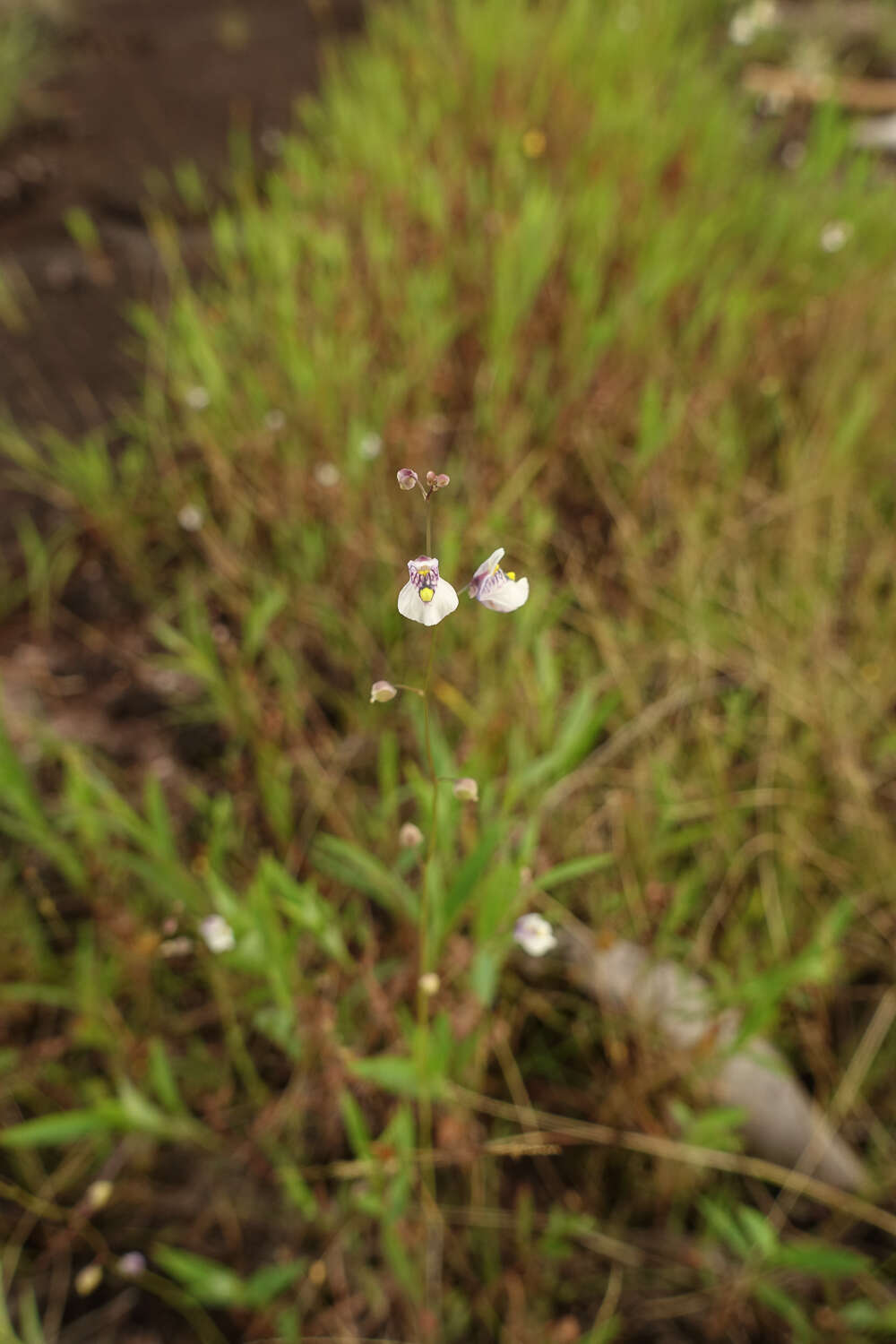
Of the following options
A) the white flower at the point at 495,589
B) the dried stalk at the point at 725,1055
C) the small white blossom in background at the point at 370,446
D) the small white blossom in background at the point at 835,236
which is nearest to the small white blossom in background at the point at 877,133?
the small white blossom in background at the point at 835,236

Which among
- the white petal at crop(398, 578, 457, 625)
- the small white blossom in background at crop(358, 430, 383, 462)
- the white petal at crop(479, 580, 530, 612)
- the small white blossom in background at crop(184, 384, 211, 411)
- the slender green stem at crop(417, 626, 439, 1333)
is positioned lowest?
the slender green stem at crop(417, 626, 439, 1333)

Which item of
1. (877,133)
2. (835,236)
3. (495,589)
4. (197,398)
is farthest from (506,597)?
(877,133)

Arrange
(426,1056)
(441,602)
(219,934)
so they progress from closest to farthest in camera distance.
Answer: (441,602) < (426,1056) < (219,934)

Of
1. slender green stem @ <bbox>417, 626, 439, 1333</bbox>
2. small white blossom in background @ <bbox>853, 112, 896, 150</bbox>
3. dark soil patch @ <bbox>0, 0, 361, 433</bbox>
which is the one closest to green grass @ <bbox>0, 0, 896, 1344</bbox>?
slender green stem @ <bbox>417, 626, 439, 1333</bbox>

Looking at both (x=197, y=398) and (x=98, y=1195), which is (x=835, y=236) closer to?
(x=197, y=398)

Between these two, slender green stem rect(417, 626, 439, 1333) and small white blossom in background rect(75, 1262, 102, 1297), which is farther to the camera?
small white blossom in background rect(75, 1262, 102, 1297)

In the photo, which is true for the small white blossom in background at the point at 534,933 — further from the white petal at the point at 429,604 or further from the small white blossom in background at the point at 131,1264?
the small white blossom in background at the point at 131,1264

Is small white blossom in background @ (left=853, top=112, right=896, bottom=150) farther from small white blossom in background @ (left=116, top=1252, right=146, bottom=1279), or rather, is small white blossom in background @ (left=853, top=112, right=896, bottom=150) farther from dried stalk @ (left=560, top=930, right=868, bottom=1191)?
small white blossom in background @ (left=116, top=1252, right=146, bottom=1279)
